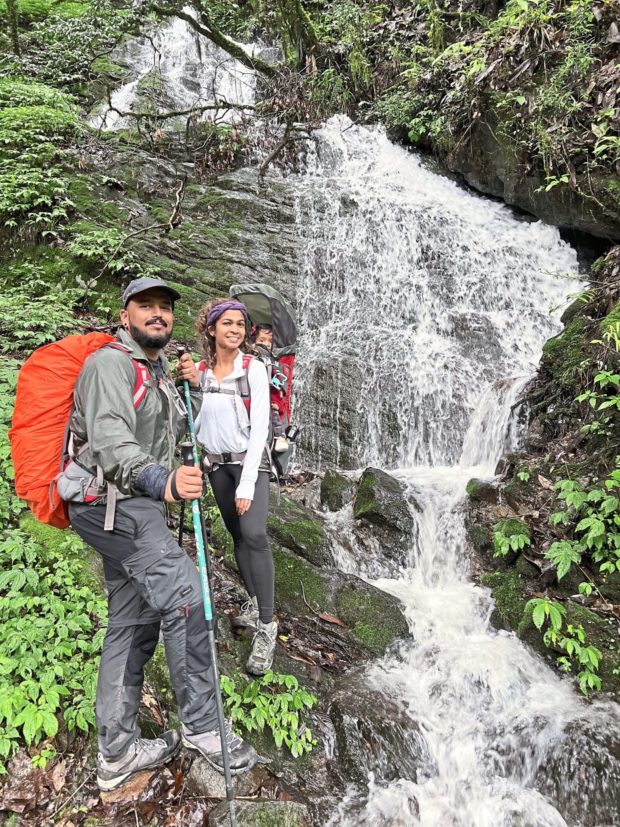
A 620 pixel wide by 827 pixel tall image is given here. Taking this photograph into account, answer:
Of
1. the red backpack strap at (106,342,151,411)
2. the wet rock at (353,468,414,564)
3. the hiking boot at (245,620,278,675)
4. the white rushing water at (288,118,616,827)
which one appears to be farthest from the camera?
the wet rock at (353,468,414,564)

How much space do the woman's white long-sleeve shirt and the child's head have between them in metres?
0.48

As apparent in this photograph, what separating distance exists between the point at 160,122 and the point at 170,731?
1526 centimetres

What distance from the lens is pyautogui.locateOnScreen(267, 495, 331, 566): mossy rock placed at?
20.0ft

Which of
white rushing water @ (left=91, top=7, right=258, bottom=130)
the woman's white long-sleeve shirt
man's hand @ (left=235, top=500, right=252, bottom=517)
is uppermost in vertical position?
white rushing water @ (left=91, top=7, right=258, bottom=130)

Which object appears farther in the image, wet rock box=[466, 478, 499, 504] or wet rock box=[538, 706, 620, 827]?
wet rock box=[466, 478, 499, 504]

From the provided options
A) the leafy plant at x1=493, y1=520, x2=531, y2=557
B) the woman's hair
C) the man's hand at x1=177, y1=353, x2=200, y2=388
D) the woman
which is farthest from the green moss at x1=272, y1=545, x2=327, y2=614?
the man's hand at x1=177, y1=353, x2=200, y2=388

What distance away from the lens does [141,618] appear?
296 centimetres

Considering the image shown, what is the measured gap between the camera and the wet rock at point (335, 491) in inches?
298

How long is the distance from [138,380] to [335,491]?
516 centimetres

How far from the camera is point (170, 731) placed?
3.22 meters

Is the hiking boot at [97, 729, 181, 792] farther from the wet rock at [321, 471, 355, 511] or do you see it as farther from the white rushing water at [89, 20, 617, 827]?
the wet rock at [321, 471, 355, 511]

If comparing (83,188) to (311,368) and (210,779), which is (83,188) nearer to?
(311,368)

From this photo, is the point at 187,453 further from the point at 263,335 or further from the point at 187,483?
the point at 263,335

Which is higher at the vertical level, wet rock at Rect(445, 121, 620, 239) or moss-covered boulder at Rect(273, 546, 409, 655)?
wet rock at Rect(445, 121, 620, 239)
